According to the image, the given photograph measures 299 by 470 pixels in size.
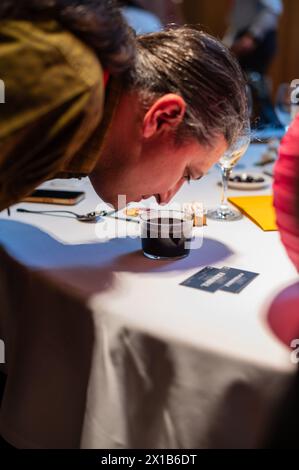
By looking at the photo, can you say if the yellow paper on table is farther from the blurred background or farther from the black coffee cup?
the blurred background

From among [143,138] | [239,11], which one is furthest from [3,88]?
[239,11]

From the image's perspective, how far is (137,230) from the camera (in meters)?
0.95

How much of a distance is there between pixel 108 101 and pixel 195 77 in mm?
160

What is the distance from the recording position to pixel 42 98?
51 centimetres

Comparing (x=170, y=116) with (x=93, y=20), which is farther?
(x=170, y=116)

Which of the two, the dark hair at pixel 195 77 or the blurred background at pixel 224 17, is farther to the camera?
the blurred background at pixel 224 17

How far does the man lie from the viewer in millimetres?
514

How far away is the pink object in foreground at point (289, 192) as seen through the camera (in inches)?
22.3

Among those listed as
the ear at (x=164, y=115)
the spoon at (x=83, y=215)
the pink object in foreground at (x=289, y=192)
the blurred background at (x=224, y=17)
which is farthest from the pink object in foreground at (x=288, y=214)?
the blurred background at (x=224, y=17)

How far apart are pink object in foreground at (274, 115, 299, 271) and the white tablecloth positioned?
0.10 m

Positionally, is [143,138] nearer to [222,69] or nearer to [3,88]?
[222,69]

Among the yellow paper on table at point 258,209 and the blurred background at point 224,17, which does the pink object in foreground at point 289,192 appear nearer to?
the yellow paper on table at point 258,209

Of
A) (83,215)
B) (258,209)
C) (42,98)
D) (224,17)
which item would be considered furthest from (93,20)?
(224,17)

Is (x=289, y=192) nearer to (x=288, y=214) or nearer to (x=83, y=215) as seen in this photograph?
(x=288, y=214)
